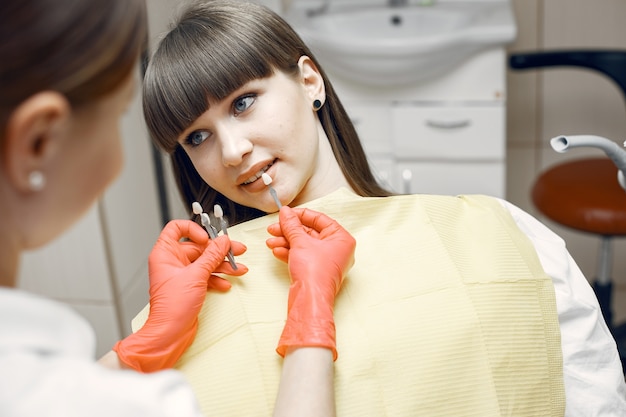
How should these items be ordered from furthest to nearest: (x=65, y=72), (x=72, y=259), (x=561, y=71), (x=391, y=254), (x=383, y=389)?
(x=561, y=71) < (x=72, y=259) < (x=391, y=254) < (x=383, y=389) < (x=65, y=72)

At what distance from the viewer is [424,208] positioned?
3.94 feet

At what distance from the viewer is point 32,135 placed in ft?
1.94

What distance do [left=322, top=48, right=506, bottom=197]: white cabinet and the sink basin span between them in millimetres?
42

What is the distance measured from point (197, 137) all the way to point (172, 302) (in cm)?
31

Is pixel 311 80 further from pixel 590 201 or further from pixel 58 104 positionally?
pixel 590 201

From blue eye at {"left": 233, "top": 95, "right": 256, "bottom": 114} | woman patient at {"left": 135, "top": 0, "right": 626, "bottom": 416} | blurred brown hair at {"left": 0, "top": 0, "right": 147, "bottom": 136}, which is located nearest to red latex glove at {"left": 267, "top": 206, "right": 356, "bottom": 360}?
woman patient at {"left": 135, "top": 0, "right": 626, "bottom": 416}

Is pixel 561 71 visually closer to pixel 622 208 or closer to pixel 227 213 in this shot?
pixel 622 208

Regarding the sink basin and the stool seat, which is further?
the sink basin

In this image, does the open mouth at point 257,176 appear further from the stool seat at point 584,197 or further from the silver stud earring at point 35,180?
the stool seat at point 584,197

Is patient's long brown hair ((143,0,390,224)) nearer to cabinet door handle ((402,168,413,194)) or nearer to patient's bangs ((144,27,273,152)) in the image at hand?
patient's bangs ((144,27,273,152))

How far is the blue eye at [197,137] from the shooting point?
1.21m

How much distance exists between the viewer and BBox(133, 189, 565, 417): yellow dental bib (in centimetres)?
101

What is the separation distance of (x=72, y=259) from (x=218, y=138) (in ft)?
4.09

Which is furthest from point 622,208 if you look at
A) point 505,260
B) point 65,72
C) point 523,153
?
point 65,72
